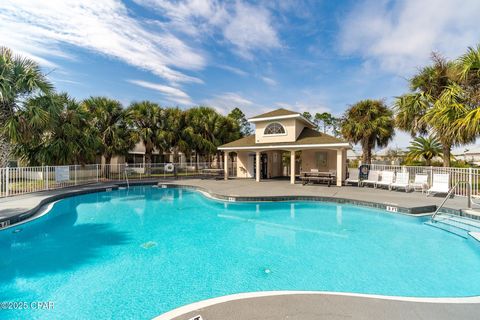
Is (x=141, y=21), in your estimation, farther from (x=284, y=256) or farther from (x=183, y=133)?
(x=284, y=256)

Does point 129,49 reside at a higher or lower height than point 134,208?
higher

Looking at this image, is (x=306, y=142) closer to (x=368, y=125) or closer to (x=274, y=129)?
(x=274, y=129)

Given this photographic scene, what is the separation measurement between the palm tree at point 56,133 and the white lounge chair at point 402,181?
1998 cm

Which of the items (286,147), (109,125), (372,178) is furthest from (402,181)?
(109,125)

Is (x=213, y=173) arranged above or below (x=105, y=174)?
below

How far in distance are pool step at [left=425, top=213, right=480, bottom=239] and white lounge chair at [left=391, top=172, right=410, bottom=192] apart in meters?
4.63

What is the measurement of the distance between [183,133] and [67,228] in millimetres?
16435

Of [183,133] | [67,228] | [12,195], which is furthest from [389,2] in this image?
[12,195]

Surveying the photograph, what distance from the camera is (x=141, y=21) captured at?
1245cm

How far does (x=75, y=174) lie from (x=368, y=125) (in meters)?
24.9

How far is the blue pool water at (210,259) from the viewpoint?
3920 millimetres

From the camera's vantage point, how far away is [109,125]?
19062mm

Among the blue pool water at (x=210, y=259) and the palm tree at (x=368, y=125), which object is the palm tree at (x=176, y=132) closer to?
the blue pool water at (x=210, y=259)

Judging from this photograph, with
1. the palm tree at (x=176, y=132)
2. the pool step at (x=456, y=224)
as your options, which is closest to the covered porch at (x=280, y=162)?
the palm tree at (x=176, y=132)
